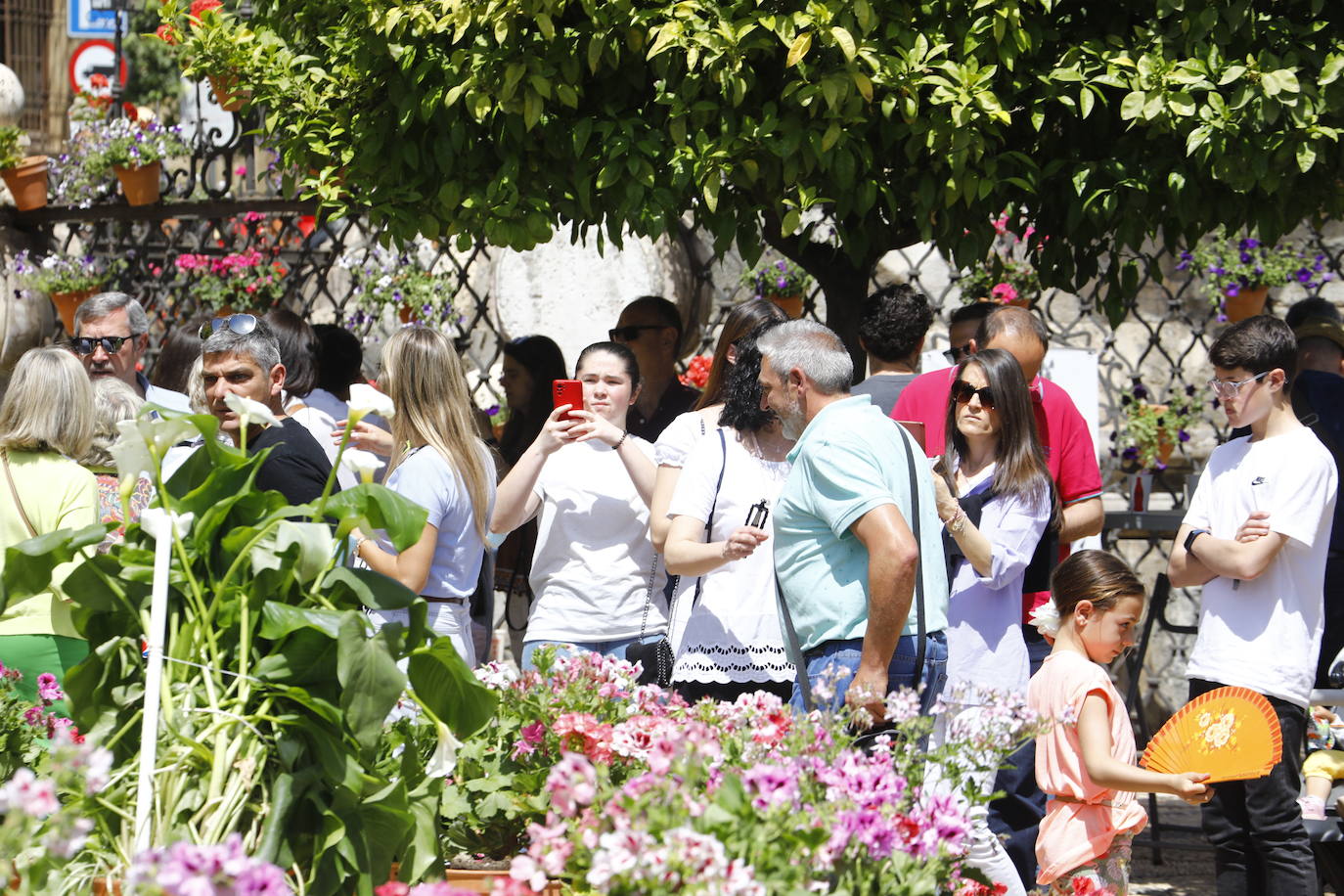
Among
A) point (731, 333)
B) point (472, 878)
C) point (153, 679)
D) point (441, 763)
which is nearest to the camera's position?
point (153, 679)

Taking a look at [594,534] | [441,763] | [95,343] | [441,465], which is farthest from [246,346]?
[441,763]

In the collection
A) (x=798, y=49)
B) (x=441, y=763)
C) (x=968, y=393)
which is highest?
(x=798, y=49)

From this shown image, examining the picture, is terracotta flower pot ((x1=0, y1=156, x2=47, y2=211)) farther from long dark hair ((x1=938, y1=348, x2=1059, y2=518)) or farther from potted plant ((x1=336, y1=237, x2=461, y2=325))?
long dark hair ((x1=938, y1=348, x2=1059, y2=518))

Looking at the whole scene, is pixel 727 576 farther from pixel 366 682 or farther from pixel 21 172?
pixel 21 172

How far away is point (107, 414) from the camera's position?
4.14 metres

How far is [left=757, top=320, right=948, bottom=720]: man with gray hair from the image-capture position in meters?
3.08

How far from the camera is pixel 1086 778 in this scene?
3.49m

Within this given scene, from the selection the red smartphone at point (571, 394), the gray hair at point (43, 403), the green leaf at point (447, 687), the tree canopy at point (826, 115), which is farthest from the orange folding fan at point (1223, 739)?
the gray hair at point (43, 403)

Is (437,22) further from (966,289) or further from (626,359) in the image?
(966,289)

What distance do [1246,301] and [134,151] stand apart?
4.87 m

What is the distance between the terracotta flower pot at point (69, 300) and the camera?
681 centimetres

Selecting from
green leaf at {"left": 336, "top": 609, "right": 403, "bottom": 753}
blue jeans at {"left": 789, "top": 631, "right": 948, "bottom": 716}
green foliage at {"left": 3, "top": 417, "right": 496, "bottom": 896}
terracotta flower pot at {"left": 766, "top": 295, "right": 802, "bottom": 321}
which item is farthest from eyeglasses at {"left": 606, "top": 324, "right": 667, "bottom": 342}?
green leaf at {"left": 336, "top": 609, "right": 403, "bottom": 753}

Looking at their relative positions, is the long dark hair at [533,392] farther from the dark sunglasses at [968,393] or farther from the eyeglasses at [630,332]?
the dark sunglasses at [968,393]

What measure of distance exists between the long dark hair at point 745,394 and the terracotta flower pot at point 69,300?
13.7ft
